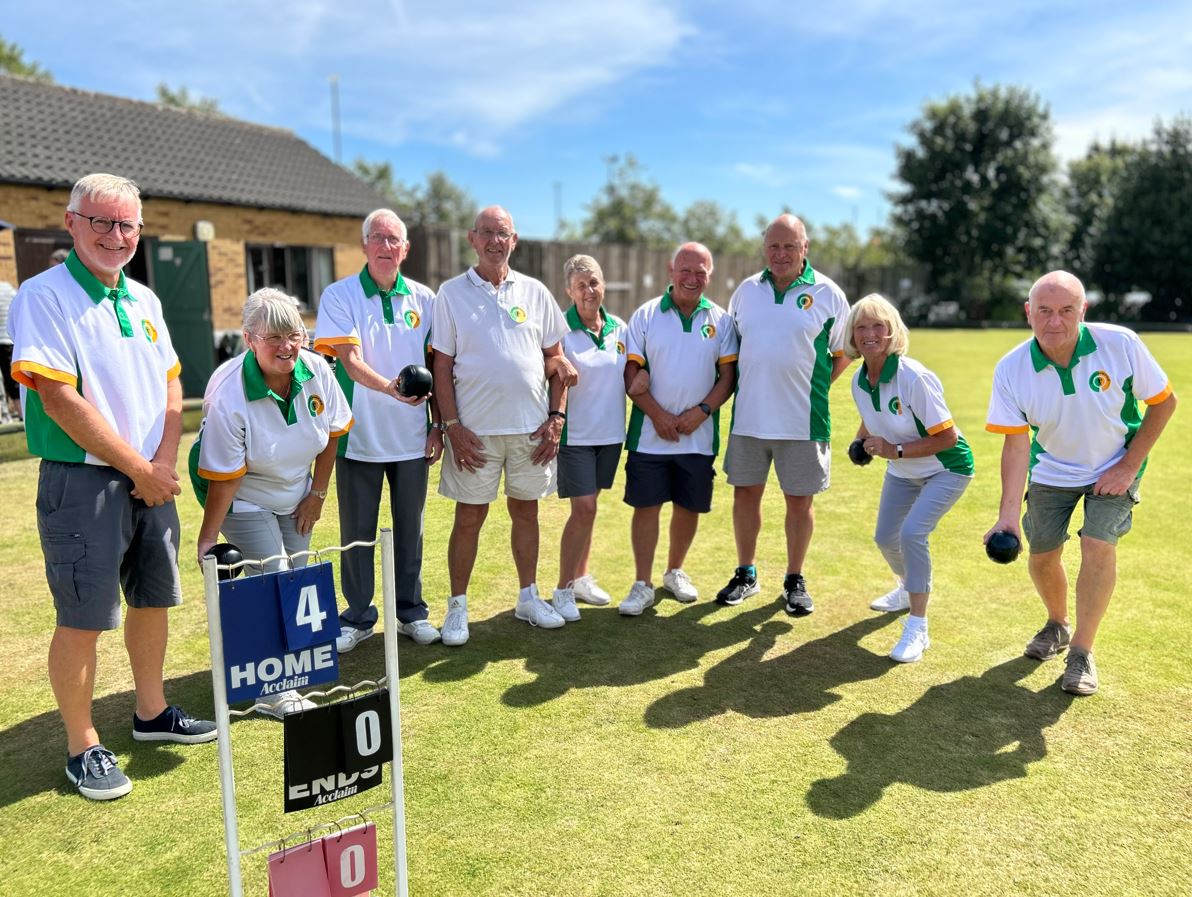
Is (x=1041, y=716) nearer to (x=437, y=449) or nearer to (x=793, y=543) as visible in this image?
(x=793, y=543)

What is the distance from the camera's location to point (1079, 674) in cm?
394

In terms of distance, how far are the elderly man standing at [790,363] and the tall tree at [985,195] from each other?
38308 millimetres

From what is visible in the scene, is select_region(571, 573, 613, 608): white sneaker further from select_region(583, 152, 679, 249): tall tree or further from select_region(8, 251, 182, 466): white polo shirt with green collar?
select_region(583, 152, 679, 249): tall tree

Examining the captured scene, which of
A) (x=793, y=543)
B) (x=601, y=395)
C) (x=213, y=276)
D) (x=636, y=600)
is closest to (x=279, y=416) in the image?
(x=601, y=395)

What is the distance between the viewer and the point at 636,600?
495 cm

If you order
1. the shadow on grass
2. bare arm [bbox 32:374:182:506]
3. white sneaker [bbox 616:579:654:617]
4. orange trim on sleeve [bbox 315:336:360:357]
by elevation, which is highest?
orange trim on sleeve [bbox 315:336:360:357]

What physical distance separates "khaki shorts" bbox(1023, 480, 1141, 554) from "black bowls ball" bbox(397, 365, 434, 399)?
2768mm

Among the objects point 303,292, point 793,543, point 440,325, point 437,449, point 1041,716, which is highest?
point 303,292

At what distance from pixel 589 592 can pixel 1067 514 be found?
2.48 m

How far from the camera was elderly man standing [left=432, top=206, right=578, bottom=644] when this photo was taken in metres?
4.39

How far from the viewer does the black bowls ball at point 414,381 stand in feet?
11.8

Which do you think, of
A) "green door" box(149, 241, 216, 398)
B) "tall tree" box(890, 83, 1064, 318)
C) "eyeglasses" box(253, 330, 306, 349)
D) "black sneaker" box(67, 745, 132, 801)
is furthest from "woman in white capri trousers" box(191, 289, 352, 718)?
"tall tree" box(890, 83, 1064, 318)

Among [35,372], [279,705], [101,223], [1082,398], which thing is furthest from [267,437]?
[1082,398]

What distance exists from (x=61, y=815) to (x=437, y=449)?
221 centimetres
